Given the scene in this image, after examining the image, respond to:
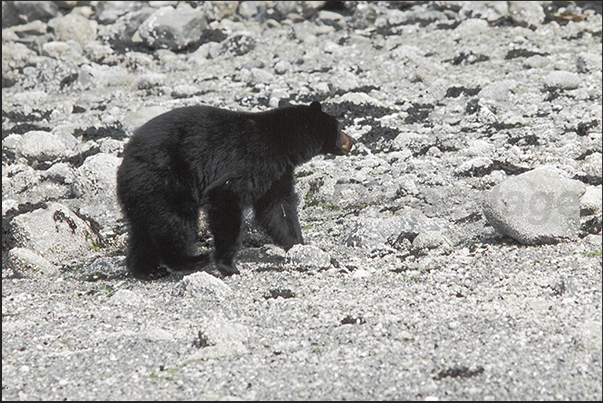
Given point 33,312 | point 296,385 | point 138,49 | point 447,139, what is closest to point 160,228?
point 33,312

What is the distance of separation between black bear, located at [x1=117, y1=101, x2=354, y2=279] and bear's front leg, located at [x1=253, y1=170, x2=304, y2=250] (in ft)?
0.09

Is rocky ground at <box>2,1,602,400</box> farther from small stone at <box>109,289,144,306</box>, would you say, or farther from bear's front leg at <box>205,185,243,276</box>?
bear's front leg at <box>205,185,243,276</box>

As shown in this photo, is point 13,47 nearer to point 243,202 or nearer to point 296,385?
point 243,202

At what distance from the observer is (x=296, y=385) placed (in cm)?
372

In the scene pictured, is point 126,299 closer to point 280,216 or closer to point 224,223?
point 224,223

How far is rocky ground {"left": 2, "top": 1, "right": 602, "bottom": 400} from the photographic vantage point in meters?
3.90

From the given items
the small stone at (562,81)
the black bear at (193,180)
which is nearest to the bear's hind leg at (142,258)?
the black bear at (193,180)

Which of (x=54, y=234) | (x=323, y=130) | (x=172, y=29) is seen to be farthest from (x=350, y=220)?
(x=172, y=29)

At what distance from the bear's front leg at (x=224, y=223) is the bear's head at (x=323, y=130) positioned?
3.43 ft

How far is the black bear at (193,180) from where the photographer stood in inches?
225

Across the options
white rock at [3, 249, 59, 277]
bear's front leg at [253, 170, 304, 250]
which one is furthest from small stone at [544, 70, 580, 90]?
white rock at [3, 249, 59, 277]

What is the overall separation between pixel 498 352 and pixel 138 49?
33.7ft

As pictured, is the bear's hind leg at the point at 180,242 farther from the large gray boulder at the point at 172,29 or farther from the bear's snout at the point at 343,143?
the large gray boulder at the point at 172,29

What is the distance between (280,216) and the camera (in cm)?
621
